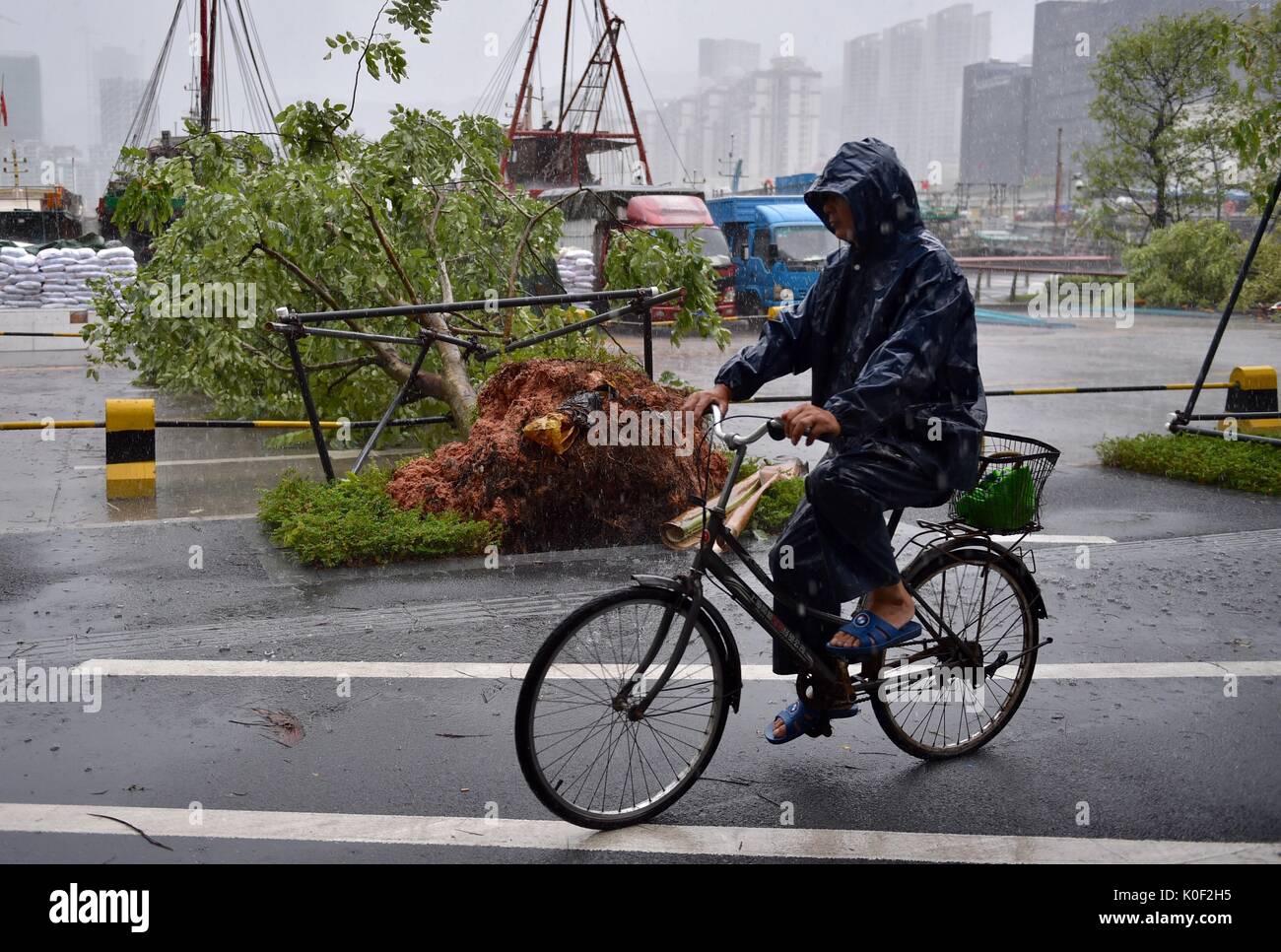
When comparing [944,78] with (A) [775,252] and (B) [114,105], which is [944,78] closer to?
(B) [114,105]

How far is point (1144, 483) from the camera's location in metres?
9.30

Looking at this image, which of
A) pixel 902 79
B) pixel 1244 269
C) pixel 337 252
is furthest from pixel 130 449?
pixel 902 79

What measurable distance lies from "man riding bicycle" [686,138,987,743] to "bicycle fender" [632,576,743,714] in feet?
0.71

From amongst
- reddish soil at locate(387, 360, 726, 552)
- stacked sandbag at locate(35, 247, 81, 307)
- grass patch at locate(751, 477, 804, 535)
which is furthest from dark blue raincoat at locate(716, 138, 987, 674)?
stacked sandbag at locate(35, 247, 81, 307)

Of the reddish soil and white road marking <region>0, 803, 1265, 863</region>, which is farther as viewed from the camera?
the reddish soil

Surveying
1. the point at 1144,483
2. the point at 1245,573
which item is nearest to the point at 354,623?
the point at 1245,573

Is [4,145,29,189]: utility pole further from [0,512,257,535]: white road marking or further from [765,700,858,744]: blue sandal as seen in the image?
[765,700,858,744]: blue sandal

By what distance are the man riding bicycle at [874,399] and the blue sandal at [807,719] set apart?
10 mm

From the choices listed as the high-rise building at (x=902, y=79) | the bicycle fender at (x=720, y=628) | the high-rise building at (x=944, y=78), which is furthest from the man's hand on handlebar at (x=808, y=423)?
the high-rise building at (x=902, y=79)

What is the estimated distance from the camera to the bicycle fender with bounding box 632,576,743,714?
149 inches

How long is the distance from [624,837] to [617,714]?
37 cm

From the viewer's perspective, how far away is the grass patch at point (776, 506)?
747cm

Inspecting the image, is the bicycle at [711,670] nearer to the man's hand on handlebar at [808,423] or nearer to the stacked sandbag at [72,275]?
the man's hand on handlebar at [808,423]
